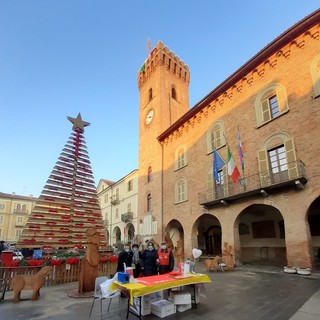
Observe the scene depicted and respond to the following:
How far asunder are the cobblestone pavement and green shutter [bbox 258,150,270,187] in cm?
549

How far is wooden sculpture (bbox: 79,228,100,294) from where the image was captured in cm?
770

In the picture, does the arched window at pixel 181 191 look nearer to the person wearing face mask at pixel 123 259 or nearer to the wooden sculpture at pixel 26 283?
the person wearing face mask at pixel 123 259

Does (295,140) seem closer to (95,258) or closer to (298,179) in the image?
(298,179)

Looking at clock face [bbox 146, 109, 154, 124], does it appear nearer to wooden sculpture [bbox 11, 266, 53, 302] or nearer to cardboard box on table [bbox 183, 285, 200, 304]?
wooden sculpture [bbox 11, 266, 53, 302]

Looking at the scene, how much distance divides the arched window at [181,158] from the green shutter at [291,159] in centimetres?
890

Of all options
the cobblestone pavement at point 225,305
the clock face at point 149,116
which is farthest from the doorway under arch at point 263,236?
the clock face at point 149,116

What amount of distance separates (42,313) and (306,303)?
6.48m

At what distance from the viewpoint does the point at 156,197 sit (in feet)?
73.9

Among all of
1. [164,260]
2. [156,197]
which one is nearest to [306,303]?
[164,260]

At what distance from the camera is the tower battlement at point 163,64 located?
2670 centimetres

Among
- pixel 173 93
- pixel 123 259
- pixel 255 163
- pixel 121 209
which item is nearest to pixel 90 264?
pixel 123 259

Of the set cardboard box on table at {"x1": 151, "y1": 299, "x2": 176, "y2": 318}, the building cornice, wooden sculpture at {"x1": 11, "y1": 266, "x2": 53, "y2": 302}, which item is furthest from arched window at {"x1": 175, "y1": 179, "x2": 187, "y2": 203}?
cardboard box on table at {"x1": 151, "y1": 299, "x2": 176, "y2": 318}

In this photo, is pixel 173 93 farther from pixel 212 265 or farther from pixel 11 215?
pixel 11 215

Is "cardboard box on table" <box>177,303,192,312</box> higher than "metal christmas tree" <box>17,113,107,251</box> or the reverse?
the reverse
